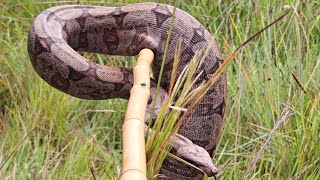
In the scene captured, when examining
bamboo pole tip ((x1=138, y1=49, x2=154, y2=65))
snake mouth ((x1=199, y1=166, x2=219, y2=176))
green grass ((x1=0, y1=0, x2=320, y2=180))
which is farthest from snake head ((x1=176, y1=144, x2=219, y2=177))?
green grass ((x1=0, y1=0, x2=320, y2=180))

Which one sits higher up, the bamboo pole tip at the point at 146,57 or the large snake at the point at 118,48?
the bamboo pole tip at the point at 146,57

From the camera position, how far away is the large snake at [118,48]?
2.76 meters

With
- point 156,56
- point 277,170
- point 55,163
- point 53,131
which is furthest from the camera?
point 53,131

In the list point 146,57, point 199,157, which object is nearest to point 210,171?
point 199,157

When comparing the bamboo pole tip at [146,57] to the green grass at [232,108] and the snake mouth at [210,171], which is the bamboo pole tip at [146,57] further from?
the green grass at [232,108]

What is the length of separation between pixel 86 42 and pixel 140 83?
1.33 m

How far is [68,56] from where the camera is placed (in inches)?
109

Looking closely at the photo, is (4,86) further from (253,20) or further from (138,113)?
(138,113)

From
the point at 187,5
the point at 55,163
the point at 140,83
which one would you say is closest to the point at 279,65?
the point at 187,5

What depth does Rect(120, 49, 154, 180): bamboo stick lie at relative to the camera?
135 cm

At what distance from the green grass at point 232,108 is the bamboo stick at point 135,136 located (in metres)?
2.07

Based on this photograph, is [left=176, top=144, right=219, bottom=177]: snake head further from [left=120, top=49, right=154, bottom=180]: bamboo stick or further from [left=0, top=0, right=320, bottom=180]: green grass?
[left=0, top=0, right=320, bottom=180]: green grass

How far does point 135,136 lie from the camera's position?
1.43 metres

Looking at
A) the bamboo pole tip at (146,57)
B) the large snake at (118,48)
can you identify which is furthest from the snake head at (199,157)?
the large snake at (118,48)
